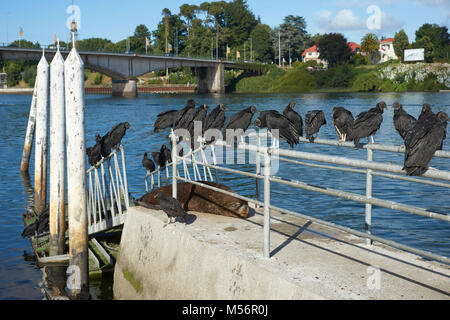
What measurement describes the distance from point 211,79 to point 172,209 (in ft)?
344

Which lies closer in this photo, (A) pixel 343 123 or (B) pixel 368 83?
(A) pixel 343 123

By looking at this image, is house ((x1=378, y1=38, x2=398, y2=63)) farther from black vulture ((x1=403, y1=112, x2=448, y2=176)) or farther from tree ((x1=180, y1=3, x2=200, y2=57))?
black vulture ((x1=403, y1=112, x2=448, y2=176))

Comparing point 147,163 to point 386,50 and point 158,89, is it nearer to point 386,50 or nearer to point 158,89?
point 158,89

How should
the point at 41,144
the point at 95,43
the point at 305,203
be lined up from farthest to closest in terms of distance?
1. the point at 95,43
2. the point at 305,203
3. the point at 41,144

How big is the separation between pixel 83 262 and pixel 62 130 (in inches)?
137

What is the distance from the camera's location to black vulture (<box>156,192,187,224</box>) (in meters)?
7.12

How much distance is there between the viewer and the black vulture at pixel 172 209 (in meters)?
7.12

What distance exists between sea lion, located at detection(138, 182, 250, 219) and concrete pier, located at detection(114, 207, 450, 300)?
159mm

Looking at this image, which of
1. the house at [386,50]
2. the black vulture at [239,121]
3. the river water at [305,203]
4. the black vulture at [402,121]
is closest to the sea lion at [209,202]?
the black vulture at [239,121]

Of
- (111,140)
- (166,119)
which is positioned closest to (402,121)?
(166,119)

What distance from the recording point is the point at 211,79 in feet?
363

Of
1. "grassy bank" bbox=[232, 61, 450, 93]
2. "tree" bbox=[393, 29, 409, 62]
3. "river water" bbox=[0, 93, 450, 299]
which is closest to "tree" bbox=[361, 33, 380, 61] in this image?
"tree" bbox=[393, 29, 409, 62]
